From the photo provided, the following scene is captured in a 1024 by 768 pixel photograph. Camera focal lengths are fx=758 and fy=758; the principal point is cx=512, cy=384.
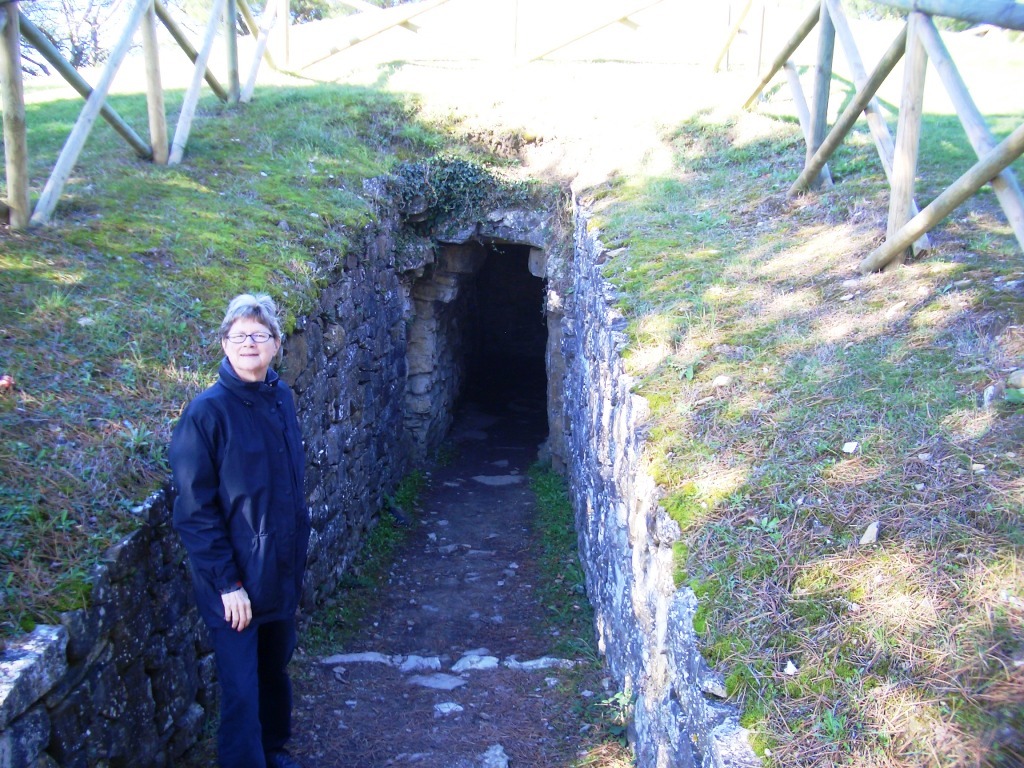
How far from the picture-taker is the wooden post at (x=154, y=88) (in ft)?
20.0

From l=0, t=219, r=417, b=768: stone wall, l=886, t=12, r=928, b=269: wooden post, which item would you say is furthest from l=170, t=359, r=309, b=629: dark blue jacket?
l=886, t=12, r=928, b=269: wooden post

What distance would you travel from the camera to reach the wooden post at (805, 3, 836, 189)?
19.0ft

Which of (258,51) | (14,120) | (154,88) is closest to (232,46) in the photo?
(258,51)

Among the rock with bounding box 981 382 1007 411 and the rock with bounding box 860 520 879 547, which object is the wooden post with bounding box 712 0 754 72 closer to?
the rock with bounding box 981 382 1007 411

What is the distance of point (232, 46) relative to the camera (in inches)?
322

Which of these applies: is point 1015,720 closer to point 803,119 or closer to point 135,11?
point 803,119

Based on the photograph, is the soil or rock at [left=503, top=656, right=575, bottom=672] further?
rock at [left=503, top=656, right=575, bottom=672]

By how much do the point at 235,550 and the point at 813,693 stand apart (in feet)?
6.88

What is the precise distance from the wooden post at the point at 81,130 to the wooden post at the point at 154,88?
8.9 inches

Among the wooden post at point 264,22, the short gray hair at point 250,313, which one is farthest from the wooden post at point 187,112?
the short gray hair at point 250,313

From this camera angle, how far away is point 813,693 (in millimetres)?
2168

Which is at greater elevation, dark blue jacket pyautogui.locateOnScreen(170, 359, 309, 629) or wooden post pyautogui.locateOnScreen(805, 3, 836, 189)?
wooden post pyautogui.locateOnScreen(805, 3, 836, 189)

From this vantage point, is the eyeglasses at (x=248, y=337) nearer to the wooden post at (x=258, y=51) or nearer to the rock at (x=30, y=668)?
the rock at (x=30, y=668)

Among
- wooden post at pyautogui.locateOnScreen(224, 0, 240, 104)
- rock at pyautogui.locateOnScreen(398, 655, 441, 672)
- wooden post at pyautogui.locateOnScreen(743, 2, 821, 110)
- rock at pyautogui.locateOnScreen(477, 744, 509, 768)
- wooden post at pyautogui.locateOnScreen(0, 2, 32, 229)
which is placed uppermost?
wooden post at pyautogui.locateOnScreen(224, 0, 240, 104)
